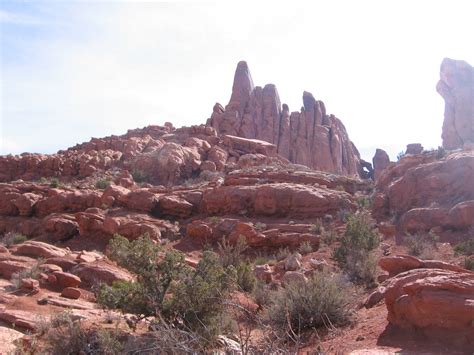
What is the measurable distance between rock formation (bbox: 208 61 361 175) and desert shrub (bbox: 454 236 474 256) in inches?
1653

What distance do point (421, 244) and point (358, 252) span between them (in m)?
3.25

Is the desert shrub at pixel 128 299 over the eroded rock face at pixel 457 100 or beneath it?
beneath

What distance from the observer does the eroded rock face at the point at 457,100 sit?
45.3 metres

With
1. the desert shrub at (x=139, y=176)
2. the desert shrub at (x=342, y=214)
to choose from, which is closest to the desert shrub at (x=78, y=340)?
the desert shrub at (x=342, y=214)

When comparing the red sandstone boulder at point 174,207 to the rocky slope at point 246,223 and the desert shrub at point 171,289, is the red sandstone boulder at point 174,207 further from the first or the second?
the desert shrub at point 171,289

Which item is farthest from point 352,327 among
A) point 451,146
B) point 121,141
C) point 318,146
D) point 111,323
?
point 318,146

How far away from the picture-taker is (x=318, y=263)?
1568 centimetres

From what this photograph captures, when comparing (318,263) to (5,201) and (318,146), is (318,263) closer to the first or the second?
(5,201)

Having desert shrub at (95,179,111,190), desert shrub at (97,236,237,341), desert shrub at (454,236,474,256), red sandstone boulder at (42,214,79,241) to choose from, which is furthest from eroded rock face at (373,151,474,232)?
desert shrub at (95,179,111,190)

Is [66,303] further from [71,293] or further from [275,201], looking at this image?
[275,201]

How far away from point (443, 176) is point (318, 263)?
8698mm

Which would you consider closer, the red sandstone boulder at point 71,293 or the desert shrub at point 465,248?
the red sandstone boulder at point 71,293

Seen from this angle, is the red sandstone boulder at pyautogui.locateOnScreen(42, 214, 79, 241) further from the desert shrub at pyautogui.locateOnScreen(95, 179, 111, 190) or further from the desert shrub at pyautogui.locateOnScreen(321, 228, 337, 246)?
the desert shrub at pyautogui.locateOnScreen(321, 228, 337, 246)

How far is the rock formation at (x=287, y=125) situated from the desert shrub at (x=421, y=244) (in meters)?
39.9
